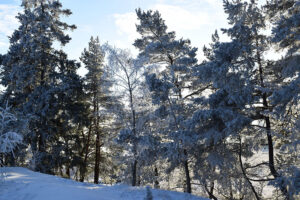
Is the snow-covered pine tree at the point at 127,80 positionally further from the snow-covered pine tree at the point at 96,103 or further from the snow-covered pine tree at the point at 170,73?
the snow-covered pine tree at the point at 96,103

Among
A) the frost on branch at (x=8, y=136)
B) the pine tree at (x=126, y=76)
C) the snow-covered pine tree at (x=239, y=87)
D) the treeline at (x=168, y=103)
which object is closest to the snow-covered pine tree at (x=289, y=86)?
the treeline at (x=168, y=103)

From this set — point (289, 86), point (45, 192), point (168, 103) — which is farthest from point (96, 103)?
point (289, 86)

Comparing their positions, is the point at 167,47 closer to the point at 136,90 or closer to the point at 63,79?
the point at 136,90

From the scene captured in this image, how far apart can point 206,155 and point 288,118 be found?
4721mm

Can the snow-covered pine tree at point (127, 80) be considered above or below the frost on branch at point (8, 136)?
above

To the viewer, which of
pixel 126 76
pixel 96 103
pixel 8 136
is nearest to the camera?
pixel 8 136

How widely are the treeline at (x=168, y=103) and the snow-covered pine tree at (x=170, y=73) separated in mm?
67

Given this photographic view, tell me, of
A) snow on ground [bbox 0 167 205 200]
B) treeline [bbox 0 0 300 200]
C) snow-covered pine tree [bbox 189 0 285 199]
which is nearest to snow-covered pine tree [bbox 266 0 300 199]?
treeline [bbox 0 0 300 200]

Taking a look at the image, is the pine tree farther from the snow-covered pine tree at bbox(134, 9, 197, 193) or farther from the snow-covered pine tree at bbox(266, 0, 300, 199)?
the snow-covered pine tree at bbox(266, 0, 300, 199)

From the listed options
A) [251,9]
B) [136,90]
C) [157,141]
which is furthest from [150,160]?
[251,9]

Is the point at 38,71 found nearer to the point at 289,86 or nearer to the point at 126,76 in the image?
the point at 126,76

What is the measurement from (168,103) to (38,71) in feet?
33.5

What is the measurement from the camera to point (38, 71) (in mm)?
16344

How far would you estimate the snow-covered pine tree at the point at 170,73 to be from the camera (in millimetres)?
11922
